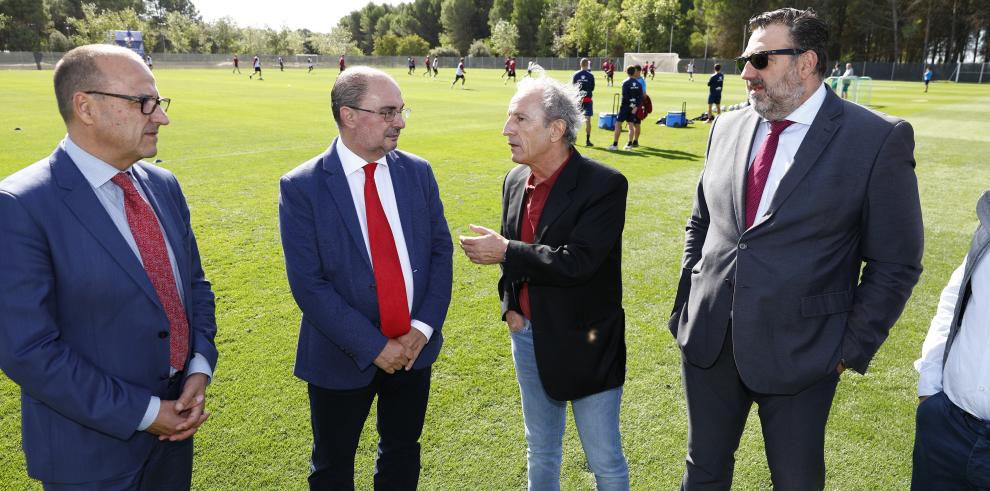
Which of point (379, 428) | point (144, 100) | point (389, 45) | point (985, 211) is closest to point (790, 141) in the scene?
point (985, 211)

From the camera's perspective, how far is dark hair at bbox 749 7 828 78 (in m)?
2.40

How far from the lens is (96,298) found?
2.04 m

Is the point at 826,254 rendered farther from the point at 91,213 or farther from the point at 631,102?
the point at 631,102

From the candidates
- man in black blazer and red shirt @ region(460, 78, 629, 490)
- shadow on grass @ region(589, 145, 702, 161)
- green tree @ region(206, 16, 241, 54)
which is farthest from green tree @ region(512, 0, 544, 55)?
man in black blazer and red shirt @ region(460, 78, 629, 490)

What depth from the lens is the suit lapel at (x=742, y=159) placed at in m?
2.45

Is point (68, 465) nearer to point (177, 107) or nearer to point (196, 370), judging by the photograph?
point (196, 370)

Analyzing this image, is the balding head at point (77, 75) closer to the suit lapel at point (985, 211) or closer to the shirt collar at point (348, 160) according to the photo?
the shirt collar at point (348, 160)

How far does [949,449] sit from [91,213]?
311cm

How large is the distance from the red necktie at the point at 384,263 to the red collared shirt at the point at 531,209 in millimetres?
578

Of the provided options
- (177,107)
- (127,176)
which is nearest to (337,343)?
(127,176)

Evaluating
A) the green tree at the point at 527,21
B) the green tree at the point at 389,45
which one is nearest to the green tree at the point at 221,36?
the green tree at the point at 389,45

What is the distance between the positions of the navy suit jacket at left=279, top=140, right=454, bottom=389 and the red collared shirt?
0.44m

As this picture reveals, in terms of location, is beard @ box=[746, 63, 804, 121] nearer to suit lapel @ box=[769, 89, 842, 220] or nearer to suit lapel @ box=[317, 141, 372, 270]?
suit lapel @ box=[769, 89, 842, 220]

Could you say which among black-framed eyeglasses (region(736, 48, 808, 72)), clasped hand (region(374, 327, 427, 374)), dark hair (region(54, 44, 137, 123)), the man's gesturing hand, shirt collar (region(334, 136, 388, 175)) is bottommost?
clasped hand (region(374, 327, 427, 374))
